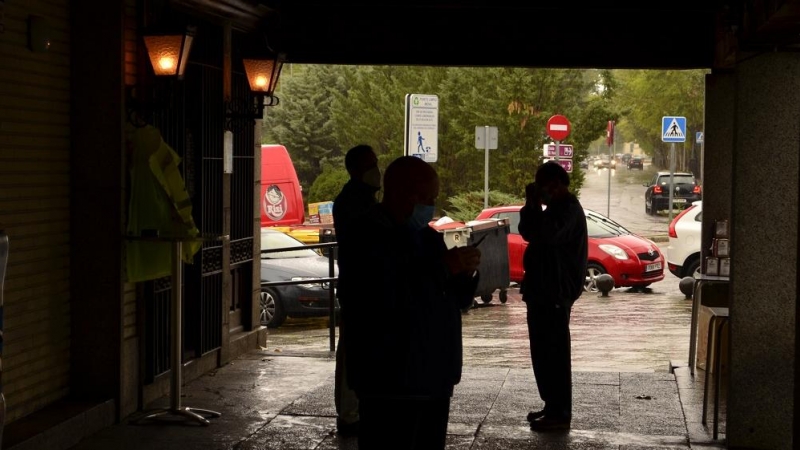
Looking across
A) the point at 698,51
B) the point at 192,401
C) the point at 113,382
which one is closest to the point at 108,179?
the point at 113,382

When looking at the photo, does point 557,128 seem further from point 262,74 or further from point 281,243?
point 262,74

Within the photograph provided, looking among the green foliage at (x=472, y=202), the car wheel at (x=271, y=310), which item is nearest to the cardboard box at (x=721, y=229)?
the car wheel at (x=271, y=310)

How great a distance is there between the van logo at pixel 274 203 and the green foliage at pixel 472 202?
6066mm

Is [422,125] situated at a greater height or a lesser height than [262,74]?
lesser

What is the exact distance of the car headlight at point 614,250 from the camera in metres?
20.5

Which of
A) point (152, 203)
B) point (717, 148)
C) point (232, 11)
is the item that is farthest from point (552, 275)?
point (717, 148)

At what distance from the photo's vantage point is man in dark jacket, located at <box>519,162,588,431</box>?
26.6 ft

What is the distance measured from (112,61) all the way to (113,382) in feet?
6.84

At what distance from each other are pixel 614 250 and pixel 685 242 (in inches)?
45.8

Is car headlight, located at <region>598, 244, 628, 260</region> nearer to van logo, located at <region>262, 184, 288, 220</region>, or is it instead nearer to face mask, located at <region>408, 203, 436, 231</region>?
van logo, located at <region>262, 184, 288, 220</region>

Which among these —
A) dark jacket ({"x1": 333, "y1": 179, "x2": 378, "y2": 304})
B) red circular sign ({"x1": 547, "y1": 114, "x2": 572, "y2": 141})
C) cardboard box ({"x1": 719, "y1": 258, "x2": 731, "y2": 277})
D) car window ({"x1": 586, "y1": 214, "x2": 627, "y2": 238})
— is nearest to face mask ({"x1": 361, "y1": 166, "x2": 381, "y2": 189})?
dark jacket ({"x1": 333, "y1": 179, "x2": 378, "y2": 304})

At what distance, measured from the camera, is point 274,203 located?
28.8 m

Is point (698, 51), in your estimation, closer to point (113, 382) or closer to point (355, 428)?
point (355, 428)

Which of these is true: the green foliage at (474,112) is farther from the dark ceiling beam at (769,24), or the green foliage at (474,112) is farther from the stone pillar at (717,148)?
the dark ceiling beam at (769,24)
